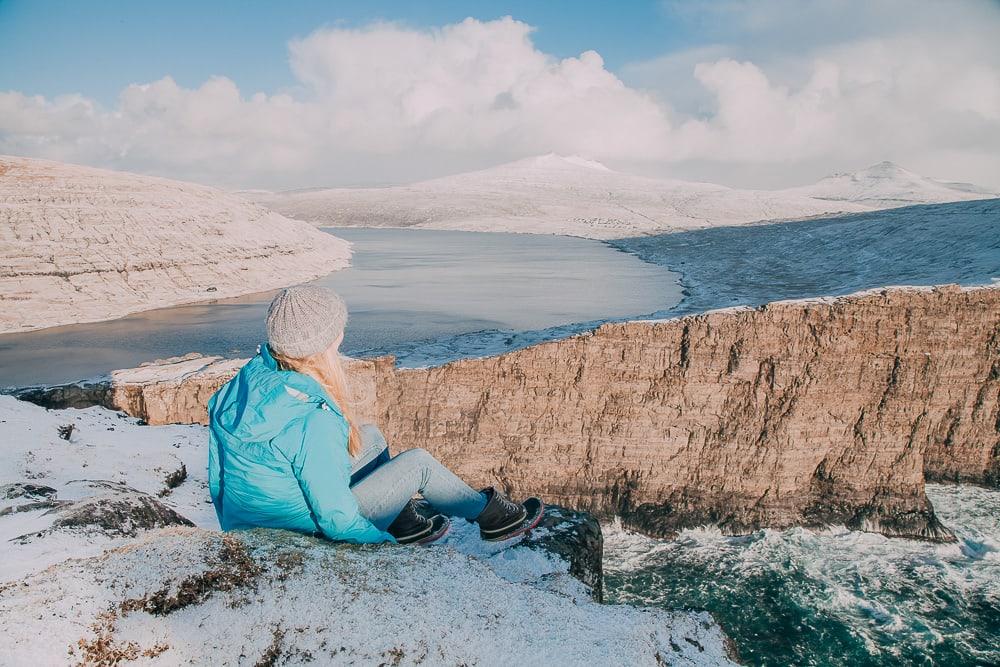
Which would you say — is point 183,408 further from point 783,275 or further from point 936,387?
point 783,275

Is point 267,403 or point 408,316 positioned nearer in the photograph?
point 267,403

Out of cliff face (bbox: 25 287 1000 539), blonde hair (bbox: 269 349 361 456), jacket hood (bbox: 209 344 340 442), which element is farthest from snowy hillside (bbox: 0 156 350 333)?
blonde hair (bbox: 269 349 361 456)

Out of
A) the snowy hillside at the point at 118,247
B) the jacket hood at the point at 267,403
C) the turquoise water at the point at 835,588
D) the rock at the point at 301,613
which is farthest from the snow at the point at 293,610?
the snowy hillside at the point at 118,247

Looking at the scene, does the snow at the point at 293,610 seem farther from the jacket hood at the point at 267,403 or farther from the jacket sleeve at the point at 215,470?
the jacket hood at the point at 267,403

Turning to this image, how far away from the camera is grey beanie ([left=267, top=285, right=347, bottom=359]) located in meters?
3.30

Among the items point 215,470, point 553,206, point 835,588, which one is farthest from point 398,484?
point 553,206

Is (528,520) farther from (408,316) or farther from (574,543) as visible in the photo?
(408,316)

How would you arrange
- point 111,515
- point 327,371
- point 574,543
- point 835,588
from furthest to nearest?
point 835,588, point 574,543, point 111,515, point 327,371

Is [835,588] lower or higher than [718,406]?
lower

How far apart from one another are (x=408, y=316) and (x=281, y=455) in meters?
27.3

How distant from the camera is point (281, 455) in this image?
10.7 feet

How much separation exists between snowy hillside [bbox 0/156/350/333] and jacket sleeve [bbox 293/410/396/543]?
3175cm

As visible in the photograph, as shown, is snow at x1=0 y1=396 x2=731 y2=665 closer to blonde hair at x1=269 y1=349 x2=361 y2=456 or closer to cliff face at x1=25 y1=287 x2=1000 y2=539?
blonde hair at x1=269 y1=349 x2=361 y2=456

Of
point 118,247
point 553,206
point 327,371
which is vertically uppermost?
point 553,206
